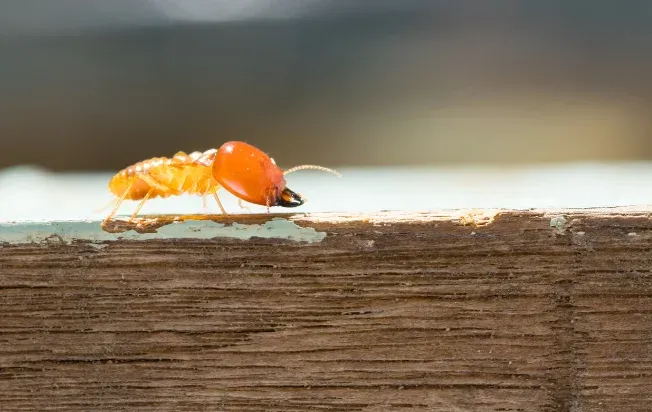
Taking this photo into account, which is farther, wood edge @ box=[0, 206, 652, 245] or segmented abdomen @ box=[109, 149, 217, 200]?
segmented abdomen @ box=[109, 149, 217, 200]

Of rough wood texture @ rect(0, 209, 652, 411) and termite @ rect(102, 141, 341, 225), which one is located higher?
termite @ rect(102, 141, 341, 225)

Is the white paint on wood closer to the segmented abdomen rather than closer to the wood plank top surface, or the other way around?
the wood plank top surface

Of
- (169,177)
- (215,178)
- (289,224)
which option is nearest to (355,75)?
(169,177)

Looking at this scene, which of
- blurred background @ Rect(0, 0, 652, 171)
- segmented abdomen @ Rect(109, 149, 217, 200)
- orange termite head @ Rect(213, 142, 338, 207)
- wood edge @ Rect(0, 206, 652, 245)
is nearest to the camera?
wood edge @ Rect(0, 206, 652, 245)

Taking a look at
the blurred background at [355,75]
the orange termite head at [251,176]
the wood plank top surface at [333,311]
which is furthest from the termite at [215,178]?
the blurred background at [355,75]

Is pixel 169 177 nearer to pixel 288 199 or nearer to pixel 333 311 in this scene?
pixel 288 199

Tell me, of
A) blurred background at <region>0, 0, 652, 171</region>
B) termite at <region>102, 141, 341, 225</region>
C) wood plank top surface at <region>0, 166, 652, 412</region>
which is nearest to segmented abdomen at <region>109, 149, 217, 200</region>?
termite at <region>102, 141, 341, 225</region>
